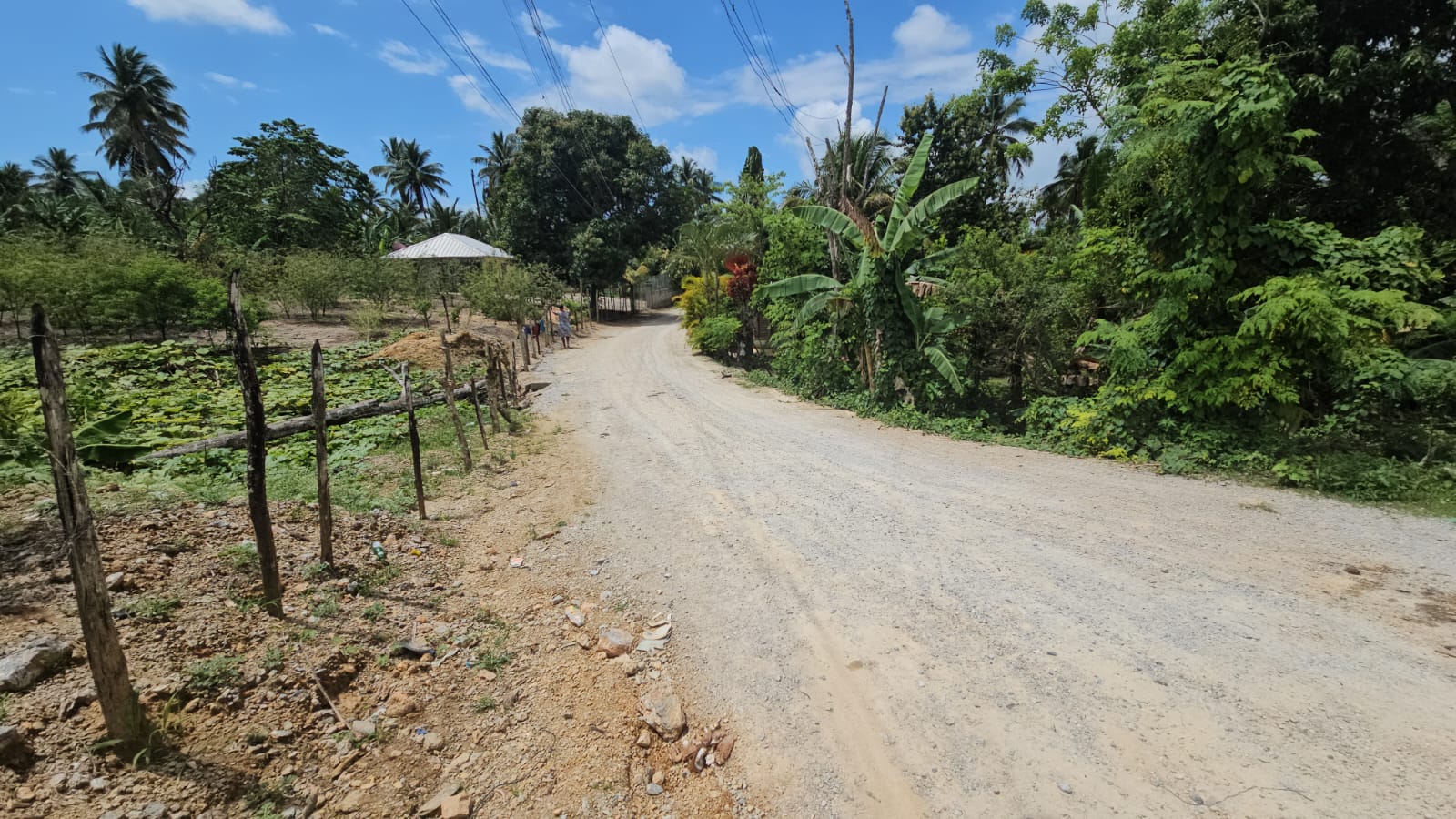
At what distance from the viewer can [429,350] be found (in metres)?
15.7

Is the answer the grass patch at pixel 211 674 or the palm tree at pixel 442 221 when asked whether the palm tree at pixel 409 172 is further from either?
the grass patch at pixel 211 674

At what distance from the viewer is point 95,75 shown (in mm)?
30938

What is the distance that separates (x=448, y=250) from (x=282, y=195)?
8525 millimetres

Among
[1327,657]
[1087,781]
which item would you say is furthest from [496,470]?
[1327,657]

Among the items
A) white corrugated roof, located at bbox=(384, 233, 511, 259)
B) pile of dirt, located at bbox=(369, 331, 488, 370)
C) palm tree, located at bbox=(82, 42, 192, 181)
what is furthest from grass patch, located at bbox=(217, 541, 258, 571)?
palm tree, located at bbox=(82, 42, 192, 181)

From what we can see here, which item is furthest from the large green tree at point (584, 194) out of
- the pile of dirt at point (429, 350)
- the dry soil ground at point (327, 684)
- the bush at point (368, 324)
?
the dry soil ground at point (327, 684)

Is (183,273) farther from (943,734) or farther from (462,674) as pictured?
(943,734)

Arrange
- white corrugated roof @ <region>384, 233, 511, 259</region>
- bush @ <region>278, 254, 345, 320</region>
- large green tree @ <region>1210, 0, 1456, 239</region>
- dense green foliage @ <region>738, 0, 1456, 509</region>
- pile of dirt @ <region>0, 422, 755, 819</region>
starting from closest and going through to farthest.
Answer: pile of dirt @ <region>0, 422, 755, 819</region>
dense green foliage @ <region>738, 0, 1456, 509</region>
large green tree @ <region>1210, 0, 1456, 239</region>
bush @ <region>278, 254, 345, 320</region>
white corrugated roof @ <region>384, 233, 511, 259</region>

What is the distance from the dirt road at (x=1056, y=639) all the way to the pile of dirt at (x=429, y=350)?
10.1 metres

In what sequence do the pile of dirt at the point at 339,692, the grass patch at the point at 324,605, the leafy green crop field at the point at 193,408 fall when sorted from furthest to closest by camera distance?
the leafy green crop field at the point at 193,408
the grass patch at the point at 324,605
the pile of dirt at the point at 339,692

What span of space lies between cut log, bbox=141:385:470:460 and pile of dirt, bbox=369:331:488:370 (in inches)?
122

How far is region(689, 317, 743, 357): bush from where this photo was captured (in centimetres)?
1767

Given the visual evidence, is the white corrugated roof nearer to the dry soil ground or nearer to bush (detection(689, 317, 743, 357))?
bush (detection(689, 317, 743, 357))

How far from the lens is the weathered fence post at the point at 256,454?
365 cm
